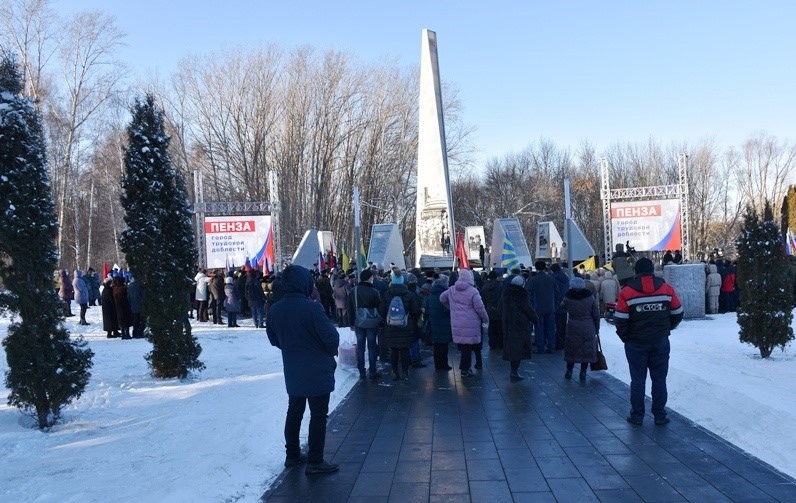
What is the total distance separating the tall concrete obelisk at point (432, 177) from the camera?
101 feet

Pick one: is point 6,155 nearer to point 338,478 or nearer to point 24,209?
point 24,209

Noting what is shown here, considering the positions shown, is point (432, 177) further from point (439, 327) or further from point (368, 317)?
point (368, 317)

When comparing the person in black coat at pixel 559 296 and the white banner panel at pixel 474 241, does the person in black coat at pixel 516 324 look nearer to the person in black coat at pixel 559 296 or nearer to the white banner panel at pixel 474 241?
the person in black coat at pixel 559 296

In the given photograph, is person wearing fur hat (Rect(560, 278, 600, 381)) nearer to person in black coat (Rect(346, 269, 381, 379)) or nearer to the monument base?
person in black coat (Rect(346, 269, 381, 379))

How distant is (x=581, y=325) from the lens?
10734 millimetres

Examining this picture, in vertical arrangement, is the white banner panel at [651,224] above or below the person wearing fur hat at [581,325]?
above

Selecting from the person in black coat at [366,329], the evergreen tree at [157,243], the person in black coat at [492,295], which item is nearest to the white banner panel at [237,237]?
the person in black coat at [492,295]

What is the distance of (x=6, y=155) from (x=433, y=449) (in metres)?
5.56

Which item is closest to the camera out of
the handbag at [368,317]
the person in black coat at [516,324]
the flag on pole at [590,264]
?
the person in black coat at [516,324]

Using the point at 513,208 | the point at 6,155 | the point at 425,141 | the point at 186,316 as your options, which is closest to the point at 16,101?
the point at 6,155

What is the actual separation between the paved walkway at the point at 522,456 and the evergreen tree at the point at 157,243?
3248 millimetres

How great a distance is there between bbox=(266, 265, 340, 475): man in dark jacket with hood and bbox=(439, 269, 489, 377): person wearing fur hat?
519cm

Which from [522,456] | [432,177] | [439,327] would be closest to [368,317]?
[439,327]

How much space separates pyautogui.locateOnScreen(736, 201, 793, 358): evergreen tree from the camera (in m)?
12.5
